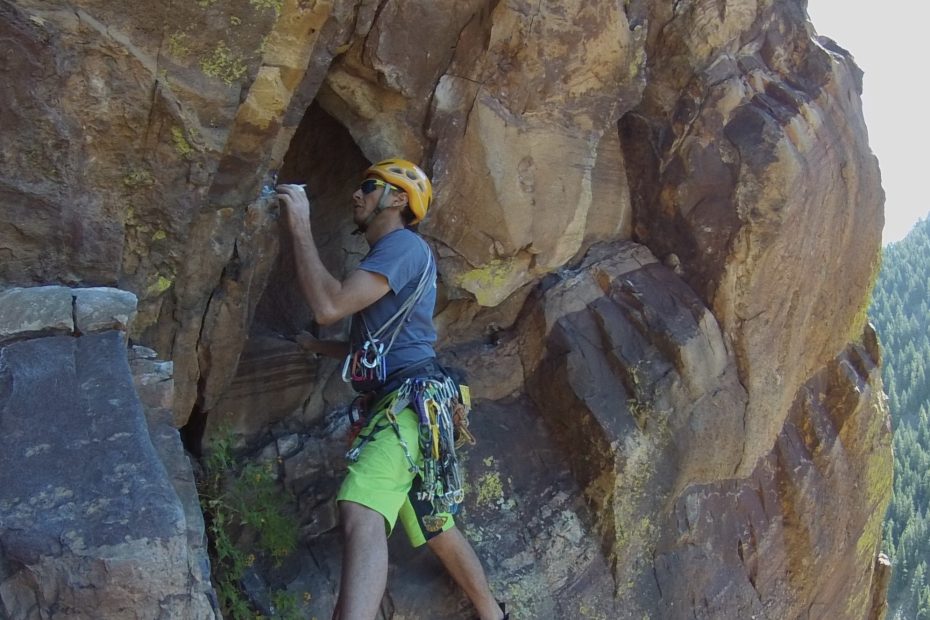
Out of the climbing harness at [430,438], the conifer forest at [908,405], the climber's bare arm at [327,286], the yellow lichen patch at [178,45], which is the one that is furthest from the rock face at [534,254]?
the conifer forest at [908,405]

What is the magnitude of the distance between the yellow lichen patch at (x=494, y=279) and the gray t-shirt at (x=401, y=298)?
4.19ft

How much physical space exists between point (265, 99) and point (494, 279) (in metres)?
2.06

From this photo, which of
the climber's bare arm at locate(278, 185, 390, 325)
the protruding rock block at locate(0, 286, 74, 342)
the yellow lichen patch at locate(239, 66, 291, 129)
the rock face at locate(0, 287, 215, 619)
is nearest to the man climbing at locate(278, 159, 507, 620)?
the climber's bare arm at locate(278, 185, 390, 325)

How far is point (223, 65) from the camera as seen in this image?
369 centimetres

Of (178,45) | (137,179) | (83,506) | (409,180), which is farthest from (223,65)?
(83,506)

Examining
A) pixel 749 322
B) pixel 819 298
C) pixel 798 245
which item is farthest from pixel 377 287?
pixel 819 298

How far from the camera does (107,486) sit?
8.29 feet

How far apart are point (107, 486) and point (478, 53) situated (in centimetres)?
354

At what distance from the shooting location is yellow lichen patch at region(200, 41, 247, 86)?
3658mm

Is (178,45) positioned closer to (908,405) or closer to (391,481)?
(391,481)

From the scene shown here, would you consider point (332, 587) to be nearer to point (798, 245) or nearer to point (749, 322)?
point (749, 322)

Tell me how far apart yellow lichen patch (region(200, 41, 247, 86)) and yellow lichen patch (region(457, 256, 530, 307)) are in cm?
218

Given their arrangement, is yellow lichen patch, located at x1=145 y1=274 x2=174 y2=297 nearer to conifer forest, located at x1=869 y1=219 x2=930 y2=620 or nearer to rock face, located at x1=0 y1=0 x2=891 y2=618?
rock face, located at x1=0 y1=0 x2=891 y2=618

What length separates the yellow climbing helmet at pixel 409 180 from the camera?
426cm
